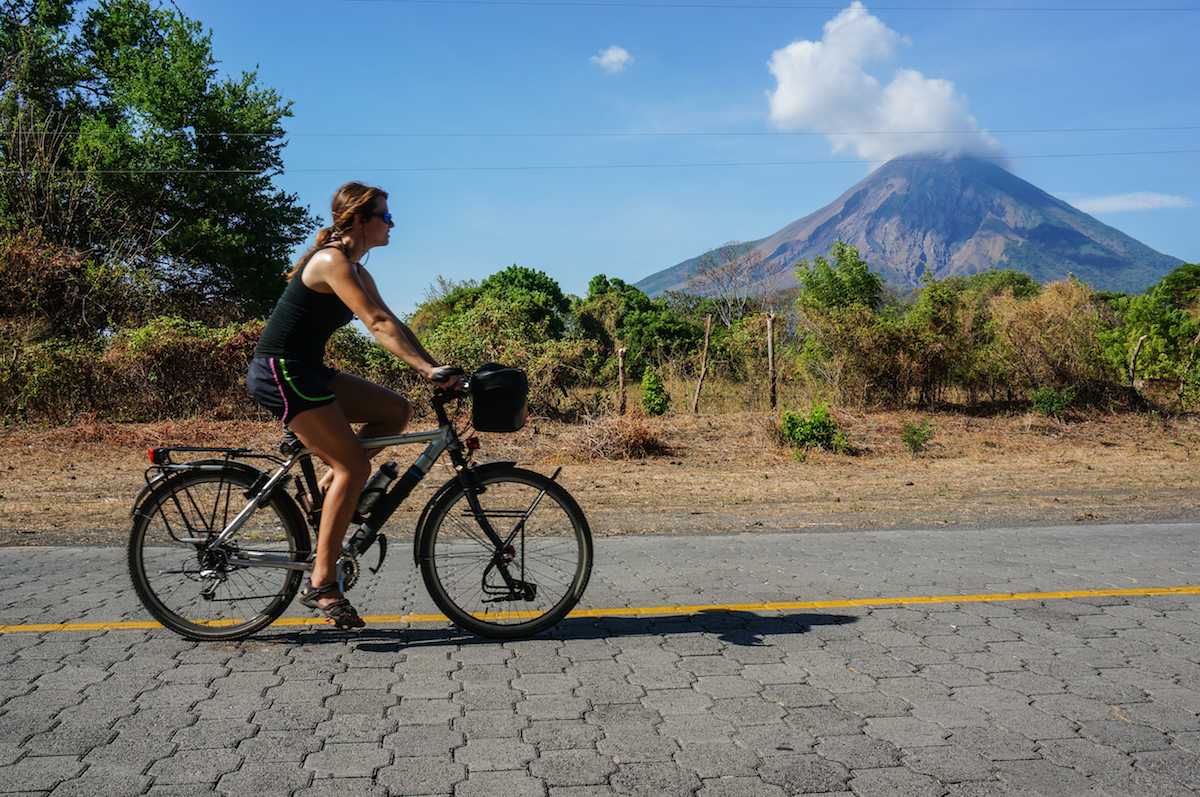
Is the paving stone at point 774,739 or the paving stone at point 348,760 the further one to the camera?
the paving stone at point 774,739

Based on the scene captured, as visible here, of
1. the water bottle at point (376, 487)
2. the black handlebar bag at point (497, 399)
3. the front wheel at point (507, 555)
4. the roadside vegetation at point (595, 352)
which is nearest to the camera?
the black handlebar bag at point (497, 399)

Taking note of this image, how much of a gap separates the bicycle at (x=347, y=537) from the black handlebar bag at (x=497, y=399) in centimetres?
1

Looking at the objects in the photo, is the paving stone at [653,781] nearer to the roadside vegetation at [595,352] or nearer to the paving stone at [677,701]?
the paving stone at [677,701]

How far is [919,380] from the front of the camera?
65.2ft

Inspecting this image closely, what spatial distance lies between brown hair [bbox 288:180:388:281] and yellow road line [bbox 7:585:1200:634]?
201 centimetres

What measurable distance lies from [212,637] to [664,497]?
6.98 m

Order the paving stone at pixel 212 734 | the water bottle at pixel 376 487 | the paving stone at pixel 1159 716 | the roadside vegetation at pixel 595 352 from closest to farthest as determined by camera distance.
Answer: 1. the paving stone at pixel 212 734
2. the paving stone at pixel 1159 716
3. the water bottle at pixel 376 487
4. the roadside vegetation at pixel 595 352

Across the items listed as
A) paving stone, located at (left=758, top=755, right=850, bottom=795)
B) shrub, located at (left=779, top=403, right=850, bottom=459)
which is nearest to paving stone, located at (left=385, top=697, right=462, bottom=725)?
paving stone, located at (left=758, top=755, right=850, bottom=795)

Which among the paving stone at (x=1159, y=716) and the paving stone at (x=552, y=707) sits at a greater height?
the paving stone at (x=552, y=707)

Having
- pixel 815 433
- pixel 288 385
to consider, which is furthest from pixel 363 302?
pixel 815 433

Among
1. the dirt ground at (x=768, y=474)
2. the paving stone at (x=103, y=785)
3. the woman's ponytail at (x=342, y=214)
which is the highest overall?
the woman's ponytail at (x=342, y=214)

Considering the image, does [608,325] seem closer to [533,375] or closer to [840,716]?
[533,375]

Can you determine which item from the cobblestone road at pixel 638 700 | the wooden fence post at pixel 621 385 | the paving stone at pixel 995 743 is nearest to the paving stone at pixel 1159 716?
the cobblestone road at pixel 638 700

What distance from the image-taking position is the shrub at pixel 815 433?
1579cm
